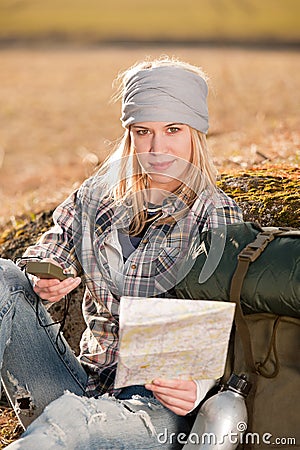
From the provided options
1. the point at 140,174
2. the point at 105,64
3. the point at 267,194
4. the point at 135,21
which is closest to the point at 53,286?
the point at 140,174

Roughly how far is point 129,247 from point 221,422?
2.62ft

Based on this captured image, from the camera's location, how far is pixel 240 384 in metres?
2.50

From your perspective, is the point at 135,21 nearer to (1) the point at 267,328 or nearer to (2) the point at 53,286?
(2) the point at 53,286

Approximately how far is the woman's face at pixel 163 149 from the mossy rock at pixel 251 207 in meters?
0.81

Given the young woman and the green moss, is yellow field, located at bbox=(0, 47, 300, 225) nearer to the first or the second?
the green moss

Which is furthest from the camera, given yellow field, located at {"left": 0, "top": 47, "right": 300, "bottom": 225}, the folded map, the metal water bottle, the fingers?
yellow field, located at {"left": 0, "top": 47, "right": 300, "bottom": 225}

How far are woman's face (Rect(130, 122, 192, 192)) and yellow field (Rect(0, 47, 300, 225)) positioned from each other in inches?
96.9

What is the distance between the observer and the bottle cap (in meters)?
2.49

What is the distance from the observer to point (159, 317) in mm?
2322

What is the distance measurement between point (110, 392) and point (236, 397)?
54 cm

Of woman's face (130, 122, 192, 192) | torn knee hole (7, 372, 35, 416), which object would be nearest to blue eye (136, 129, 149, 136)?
woman's face (130, 122, 192, 192)

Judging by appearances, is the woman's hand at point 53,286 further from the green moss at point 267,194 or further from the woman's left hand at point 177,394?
the green moss at point 267,194

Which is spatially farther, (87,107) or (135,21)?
(135,21)

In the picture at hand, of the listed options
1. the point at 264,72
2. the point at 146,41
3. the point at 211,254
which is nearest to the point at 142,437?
the point at 211,254
